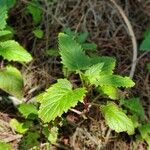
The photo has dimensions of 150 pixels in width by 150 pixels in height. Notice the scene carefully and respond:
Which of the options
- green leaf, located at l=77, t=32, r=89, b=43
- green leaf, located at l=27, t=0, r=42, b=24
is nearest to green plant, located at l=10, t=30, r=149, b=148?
green leaf, located at l=77, t=32, r=89, b=43

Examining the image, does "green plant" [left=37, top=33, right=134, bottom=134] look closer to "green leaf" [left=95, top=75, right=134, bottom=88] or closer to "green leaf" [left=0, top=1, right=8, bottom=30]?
"green leaf" [left=95, top=75, right=134, bottom=88]

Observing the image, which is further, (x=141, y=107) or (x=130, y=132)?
(x=141, y=107)

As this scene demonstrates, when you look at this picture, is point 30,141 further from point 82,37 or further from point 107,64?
point 82,37

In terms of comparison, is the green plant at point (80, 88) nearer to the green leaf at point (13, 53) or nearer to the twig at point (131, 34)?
the green leaf at point (13, 53)

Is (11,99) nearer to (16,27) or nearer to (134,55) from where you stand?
(16,27)

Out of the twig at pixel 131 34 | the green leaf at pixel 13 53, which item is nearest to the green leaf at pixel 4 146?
the green leaf at pixel 13 53

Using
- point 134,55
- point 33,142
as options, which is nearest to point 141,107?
point 134,55
